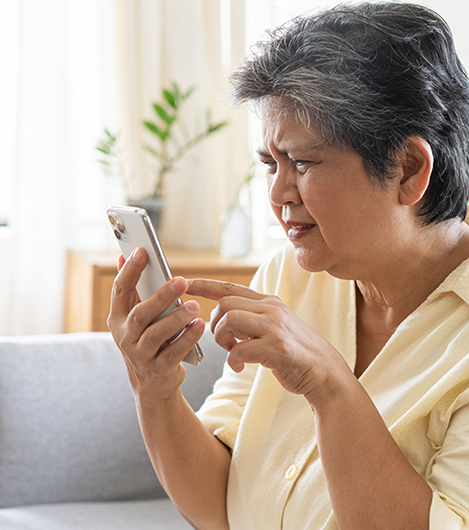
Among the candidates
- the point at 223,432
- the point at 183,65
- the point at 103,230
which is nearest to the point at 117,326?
the point at 223,432

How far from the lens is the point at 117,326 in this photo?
88 centimetres

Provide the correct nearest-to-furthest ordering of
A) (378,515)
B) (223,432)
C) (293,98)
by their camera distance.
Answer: (378,515) < (293,98) < (223,432)

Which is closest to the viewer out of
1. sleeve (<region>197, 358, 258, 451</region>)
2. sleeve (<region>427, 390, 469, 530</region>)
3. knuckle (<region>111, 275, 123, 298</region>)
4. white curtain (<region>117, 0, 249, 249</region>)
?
sleeve (<region>427, 390, 469, 530</region>)

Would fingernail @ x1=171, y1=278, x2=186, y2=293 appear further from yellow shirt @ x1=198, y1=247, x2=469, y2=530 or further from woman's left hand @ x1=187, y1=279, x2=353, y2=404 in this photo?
yellow shirt @ x1=198, y1=247, x2=469, y2=530

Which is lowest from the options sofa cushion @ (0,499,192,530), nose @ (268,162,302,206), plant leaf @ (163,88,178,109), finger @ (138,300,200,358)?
sofa cushion @ (0,499,192,530)

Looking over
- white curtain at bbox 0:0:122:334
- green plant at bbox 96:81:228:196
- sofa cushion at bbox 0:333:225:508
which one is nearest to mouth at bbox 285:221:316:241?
sofa cushion at bbox 0:333:225:508

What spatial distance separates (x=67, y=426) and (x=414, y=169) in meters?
0.95

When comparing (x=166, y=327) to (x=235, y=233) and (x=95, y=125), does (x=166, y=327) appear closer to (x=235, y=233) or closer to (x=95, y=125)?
(x=235, y=233)

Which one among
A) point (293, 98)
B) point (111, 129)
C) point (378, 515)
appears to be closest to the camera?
point (378, 515)

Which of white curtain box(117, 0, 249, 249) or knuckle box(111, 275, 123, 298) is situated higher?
white curtain box(117, 0, 249, 249)

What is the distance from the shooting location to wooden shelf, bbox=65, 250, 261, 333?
224 cm

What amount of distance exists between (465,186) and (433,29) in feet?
0.76

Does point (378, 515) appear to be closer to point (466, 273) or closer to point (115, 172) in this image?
point (466, 273)

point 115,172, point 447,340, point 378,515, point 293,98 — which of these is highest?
point 115,172
